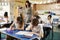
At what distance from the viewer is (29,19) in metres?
1.42

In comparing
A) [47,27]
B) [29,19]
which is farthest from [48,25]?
[29,19]

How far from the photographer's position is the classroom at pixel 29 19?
136 centimetres

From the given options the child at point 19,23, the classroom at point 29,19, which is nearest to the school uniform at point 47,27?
the classroom at point 29,19

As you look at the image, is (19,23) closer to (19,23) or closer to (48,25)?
(19,23)

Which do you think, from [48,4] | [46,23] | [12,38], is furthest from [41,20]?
[12,38]

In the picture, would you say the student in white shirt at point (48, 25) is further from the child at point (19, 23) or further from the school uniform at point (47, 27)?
the child at point (19, 23)

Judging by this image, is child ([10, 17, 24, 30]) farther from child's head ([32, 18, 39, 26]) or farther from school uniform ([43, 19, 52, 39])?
school uniform ([43, 19, 52, 39])

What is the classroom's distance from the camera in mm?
1364

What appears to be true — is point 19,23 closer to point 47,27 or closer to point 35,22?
point 35,22

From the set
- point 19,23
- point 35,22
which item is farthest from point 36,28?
point 19,23

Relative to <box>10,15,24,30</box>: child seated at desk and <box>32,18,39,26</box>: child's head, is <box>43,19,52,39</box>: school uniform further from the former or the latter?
<box>10,15,24,30</box>: child seated at desk

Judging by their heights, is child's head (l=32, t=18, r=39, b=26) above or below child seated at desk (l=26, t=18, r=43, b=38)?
above

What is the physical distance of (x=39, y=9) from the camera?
4.55ft

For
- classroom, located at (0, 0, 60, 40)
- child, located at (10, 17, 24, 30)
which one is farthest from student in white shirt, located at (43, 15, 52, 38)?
child, located at (10, 17, 24, 30)
